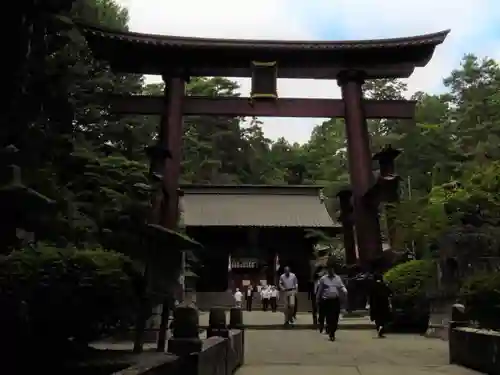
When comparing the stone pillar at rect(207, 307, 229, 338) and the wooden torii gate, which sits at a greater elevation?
the wooden torii gate

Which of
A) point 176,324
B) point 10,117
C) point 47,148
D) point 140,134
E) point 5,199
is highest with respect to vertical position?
point 140,134

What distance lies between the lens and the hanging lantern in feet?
65.1

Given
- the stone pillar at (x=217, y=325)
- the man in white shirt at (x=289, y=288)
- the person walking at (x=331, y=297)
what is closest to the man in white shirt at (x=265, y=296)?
the man in white shirt at (x=289, y=288)

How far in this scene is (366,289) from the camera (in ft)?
61.6

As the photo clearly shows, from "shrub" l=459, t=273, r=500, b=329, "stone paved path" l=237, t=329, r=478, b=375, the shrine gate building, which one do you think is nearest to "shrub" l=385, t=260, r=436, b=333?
"stone paved path" l=237, t=329, r=478, b=375

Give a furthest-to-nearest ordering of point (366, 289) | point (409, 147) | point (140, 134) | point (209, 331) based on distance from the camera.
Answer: point (409, 147) → point (140, 134) → point (366, 289) → point (209, 331)

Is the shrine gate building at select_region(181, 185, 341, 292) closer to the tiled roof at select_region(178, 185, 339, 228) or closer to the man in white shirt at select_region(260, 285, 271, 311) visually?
the tiled roof at select_region(178, 185, 339, 228)

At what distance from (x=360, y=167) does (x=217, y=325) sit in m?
11.9

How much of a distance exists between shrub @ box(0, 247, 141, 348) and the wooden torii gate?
1208 cm

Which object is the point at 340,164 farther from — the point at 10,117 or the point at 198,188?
the point at 10,117

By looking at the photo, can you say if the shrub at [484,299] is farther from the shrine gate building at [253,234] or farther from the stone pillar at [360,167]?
the shrine gate building at [253,234]

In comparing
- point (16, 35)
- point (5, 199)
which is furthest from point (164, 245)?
point (16, 35)

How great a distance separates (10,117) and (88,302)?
2325 millimetres

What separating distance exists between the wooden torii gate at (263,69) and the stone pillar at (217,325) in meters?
10.9
